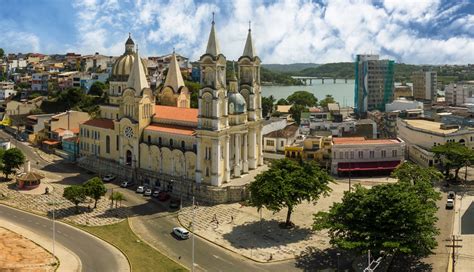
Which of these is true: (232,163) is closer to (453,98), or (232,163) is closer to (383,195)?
(383,195)

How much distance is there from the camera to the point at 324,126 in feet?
236

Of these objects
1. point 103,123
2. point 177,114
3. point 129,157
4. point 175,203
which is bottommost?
point 175,203

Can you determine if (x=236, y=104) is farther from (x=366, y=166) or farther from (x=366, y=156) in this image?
(x=366, y=166)

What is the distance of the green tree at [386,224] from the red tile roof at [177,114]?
79.6 ft

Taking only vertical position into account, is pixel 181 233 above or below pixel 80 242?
above

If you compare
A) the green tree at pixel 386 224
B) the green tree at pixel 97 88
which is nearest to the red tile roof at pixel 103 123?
the green tree at pixel 97 88

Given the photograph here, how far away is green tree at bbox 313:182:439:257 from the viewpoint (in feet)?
98.2

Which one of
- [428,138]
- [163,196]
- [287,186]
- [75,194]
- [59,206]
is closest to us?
[287,186]

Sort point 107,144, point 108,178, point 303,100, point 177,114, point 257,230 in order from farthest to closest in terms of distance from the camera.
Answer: point 303,100 < point 107,144 < point 177,114 < point 108,178 < point 257,230

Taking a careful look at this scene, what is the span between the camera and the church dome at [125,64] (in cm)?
6119

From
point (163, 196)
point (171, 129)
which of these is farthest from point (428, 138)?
point (163, 196)

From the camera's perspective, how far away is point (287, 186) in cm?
3922

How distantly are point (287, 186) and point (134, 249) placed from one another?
1235 cm

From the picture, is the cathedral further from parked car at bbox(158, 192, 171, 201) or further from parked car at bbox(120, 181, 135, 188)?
parked car at bbox(158, 192, 171, 201)
